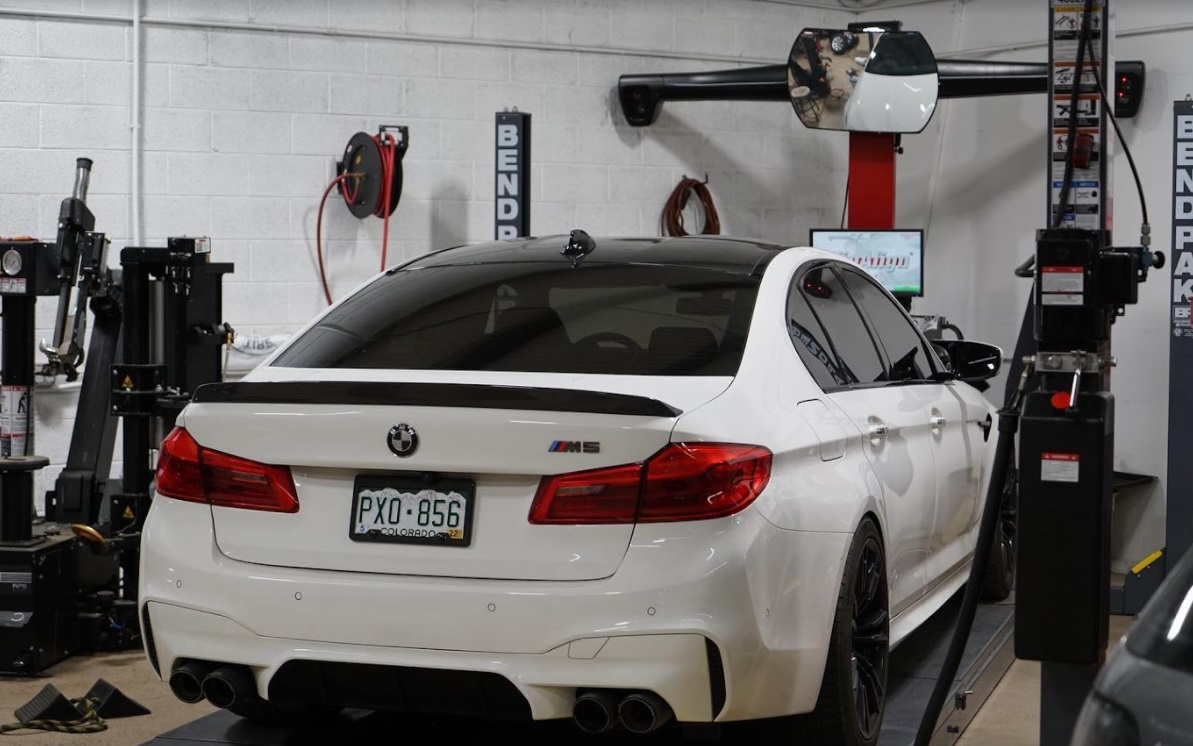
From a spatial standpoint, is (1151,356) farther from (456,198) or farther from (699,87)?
(456,198)

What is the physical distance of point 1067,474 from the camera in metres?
2.86

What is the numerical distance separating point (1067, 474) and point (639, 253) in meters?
1.14

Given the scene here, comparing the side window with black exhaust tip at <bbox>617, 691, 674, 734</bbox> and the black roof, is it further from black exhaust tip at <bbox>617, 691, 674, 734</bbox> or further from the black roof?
black exhaust tip at <bbox>617, 691, 674, 734</bbox>

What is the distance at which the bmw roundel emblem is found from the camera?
8.83ft

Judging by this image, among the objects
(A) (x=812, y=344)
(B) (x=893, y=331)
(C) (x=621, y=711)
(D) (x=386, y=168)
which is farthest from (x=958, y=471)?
(D) (x=386, y=168)

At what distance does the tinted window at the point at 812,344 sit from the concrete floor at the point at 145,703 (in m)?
1.10

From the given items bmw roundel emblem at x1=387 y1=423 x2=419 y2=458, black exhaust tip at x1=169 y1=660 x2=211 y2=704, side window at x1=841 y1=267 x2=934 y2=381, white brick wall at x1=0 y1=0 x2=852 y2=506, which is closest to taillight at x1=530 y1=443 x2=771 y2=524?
bmw roundel emblem at x1=387 y1=423 x2=419 y2=458

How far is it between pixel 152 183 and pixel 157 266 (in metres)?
2.57

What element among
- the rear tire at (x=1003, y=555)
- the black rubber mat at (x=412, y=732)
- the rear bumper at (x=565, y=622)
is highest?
the rear bumper at (x=565, y=622)

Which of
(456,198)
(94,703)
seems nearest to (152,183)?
(456,198)

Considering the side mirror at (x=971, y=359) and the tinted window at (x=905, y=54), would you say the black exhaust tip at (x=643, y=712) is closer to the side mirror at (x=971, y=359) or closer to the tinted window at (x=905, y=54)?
the side mirror at (x=971, y=359)

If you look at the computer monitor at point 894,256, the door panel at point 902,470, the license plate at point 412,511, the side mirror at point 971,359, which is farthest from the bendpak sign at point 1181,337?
the license plate at point 412,511

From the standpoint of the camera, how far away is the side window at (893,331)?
3889mm

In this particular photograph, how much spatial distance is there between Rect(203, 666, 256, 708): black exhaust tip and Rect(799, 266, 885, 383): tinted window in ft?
5.01
